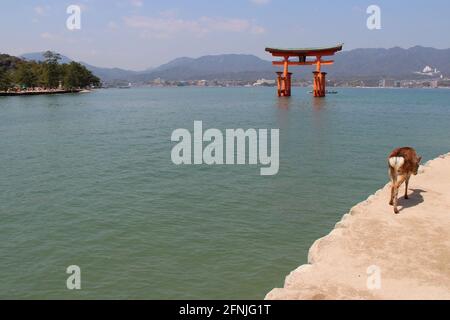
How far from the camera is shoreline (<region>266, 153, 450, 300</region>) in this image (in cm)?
645

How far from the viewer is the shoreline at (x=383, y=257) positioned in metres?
6.45

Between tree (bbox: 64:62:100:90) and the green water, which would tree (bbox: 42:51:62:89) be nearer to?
tree (bbox: 64:62:100:90)

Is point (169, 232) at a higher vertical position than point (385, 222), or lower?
lower

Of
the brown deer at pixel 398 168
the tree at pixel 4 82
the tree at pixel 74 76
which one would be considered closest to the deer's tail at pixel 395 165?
the brown deer at pixel 398 168

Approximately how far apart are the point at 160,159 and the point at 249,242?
41.5 feet

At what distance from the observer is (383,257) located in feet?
25.4

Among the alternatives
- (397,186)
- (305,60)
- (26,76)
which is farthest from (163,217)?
(26,76)

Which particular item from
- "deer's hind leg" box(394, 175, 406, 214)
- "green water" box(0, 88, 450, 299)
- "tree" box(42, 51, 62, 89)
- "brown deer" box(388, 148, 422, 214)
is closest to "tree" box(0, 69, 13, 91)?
"tree" box(42, 51, 62, 89)

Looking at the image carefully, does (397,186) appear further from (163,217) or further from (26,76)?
(26,76)

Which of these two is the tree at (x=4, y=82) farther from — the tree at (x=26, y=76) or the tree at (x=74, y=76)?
the tree at (x=74, y=76)

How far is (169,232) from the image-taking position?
38.6ft
